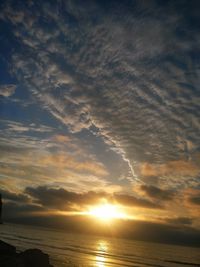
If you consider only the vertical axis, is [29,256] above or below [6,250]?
below

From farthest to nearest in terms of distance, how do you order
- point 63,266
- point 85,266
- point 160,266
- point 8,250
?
point 160,266
point 85,266
point 63,266
point 8,250

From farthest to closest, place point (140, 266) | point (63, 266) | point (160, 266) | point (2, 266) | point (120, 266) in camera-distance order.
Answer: point (160, 266) < point (140, 266) < point (120, 266) < point (63, 266) < point (2, 266)

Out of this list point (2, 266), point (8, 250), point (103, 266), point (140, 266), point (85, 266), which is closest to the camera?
point (2, 266)

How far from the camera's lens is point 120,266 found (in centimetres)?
6181

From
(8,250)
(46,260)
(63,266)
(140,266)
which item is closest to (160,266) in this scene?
(140,266)

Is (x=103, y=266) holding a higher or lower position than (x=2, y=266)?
lower

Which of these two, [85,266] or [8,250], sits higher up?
[8,250]

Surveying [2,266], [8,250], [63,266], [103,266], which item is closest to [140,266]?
[103,266]

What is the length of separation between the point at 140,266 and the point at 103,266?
13.5 m

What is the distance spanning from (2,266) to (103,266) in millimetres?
37914

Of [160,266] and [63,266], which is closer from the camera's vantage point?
[63,266]

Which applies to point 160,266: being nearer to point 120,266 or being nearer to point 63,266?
point 120,266

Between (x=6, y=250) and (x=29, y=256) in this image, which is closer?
(x=6, y=250)

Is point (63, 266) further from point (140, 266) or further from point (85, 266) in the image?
point (140, 266)
